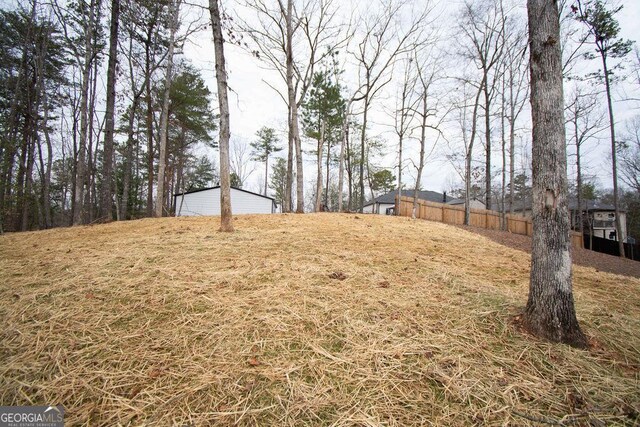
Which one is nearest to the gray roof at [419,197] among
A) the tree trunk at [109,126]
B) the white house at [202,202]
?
the white house at [202,202]

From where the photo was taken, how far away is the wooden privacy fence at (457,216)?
50.4 feet

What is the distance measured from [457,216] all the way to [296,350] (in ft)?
57.1

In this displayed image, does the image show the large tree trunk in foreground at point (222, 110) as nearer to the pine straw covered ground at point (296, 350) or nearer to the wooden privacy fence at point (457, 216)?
the pine straw covered ground at point (296, 350)

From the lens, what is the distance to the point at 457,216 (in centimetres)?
1614

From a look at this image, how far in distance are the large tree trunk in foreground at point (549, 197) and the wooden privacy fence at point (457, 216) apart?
44.9 feet

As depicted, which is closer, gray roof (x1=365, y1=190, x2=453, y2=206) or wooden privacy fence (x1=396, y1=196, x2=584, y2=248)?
wooden privacy fence (x1=396, y1=196, x2=584, y2=248)

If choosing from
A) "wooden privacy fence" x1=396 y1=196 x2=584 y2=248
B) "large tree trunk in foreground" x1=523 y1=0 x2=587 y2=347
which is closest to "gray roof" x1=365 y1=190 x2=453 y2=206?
"wooden privacy fence" x1=396 y1=196 x2=584 y2=248

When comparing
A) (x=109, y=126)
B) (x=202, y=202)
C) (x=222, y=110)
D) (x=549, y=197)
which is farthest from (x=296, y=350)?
(x=202, y=202)

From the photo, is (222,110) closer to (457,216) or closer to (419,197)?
(457,216)

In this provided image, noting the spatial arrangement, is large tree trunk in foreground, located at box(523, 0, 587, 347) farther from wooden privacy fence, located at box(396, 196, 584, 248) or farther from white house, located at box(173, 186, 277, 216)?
white house, located at box(173, 186, 277, 216)

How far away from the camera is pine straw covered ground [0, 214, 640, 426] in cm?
111

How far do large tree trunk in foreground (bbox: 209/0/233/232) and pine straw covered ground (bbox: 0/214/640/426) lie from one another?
2.03 m

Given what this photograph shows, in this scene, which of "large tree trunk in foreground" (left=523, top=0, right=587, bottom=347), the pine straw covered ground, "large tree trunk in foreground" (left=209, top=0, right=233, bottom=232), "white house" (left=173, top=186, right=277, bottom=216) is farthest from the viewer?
"white house" (left=173, top=186, right=277, bottom=216)

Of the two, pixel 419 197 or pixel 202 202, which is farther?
pixel 419 197
